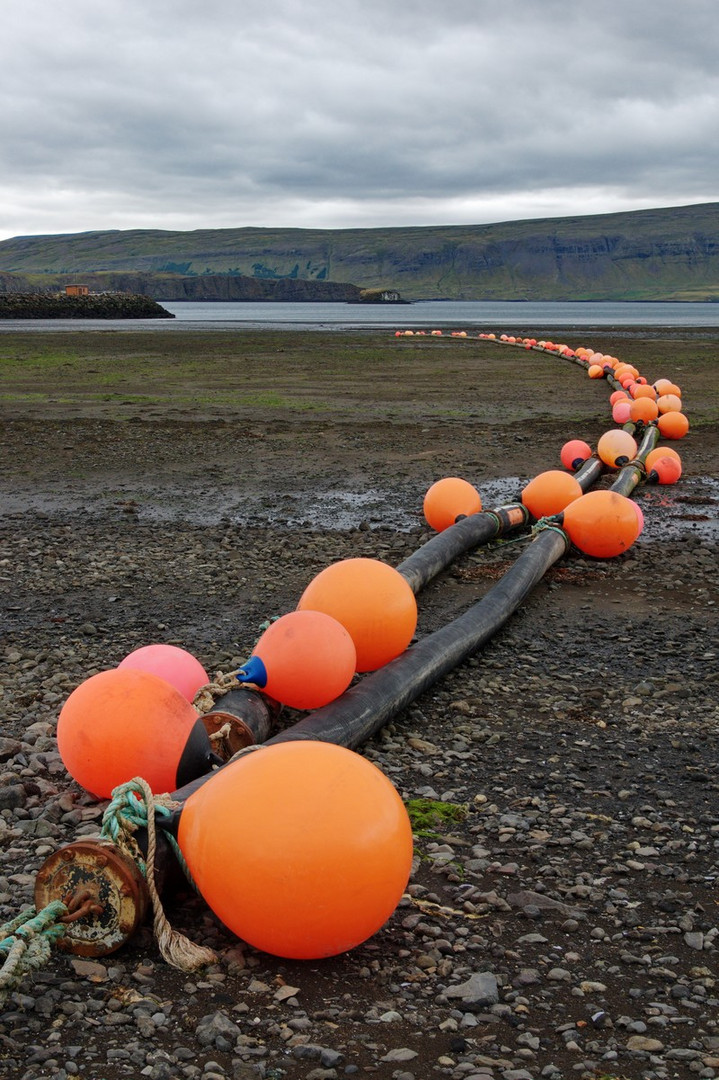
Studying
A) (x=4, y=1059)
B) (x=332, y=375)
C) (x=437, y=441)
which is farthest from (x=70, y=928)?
(x=332, y=375)

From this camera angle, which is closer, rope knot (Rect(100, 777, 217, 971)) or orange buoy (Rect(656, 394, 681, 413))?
rope knot (Rect(100, 777, 217, 971))

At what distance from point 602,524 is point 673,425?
8.18 meters

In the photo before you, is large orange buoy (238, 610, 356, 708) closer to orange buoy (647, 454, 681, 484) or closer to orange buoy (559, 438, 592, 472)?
orange buoy (559, 438, 592, 472)

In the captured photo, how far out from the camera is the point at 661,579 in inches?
338

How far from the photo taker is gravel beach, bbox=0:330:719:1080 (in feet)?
10.4

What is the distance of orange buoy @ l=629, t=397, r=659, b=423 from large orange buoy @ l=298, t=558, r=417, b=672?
1198 cm

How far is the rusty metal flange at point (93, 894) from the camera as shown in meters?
3.51

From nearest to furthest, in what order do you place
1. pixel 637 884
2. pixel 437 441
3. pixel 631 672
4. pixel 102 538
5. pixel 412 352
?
pixel 637 884
pixel 631 672
pixel 102 538
pixel 437 441
pixel 412 352

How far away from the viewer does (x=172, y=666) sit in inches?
204

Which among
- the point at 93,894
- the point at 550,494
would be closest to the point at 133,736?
the point at 93,894

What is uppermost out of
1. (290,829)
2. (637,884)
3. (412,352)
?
(412,352)

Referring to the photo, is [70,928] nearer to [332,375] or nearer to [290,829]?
[290,829]

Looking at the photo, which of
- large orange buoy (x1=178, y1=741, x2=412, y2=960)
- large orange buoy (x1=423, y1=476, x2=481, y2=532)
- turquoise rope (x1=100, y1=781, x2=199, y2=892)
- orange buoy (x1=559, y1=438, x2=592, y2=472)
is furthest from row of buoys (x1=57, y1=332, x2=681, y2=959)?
orange buoy (x1=559, y1=438, x2=592, y2=472)

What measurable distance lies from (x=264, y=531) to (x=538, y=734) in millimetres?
5002
